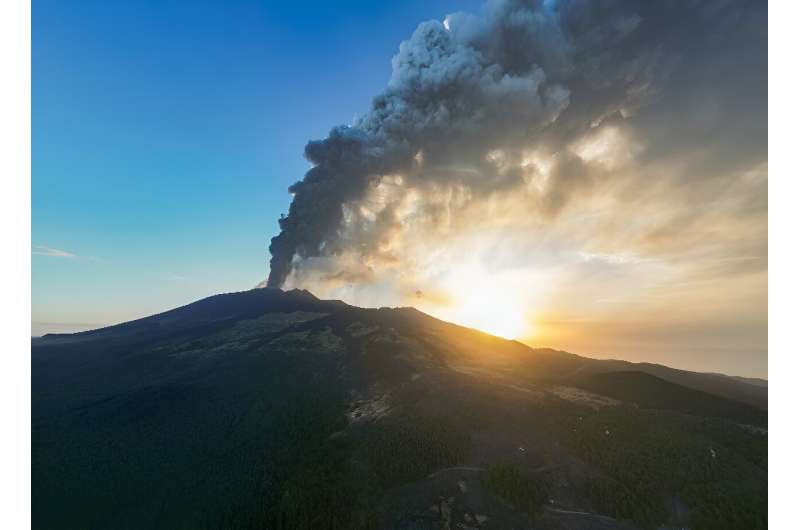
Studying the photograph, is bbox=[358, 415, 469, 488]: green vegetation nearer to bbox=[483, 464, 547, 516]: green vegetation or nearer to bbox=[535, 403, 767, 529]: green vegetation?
bbox=[483, 464, 547, 516]: green vegetation

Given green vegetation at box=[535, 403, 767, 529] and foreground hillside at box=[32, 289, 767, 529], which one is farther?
foreground hillside at box=[32, 289, 767, 529]

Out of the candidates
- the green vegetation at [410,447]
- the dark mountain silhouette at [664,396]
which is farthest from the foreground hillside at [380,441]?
the dark mountain silhouette at [664,396]

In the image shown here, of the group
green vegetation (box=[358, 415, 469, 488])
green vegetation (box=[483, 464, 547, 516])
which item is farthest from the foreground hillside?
green vegetation (box=[358, 415, 469, 488])

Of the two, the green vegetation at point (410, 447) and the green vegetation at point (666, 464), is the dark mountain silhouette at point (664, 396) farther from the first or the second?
the green vegetation at point (410, 447)

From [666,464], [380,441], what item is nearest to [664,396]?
[666,464]

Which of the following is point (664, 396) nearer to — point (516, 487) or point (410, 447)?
point (516, 487)

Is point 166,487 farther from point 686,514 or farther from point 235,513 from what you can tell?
point 686,514

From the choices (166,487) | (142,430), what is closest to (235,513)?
(166,487)

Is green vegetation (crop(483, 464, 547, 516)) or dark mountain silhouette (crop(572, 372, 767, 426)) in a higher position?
dark mountain silhouette (crop(572, 372, 767, 426))
